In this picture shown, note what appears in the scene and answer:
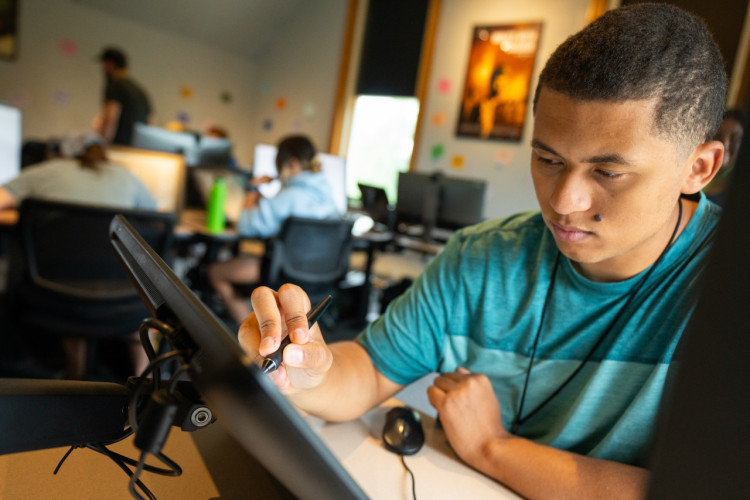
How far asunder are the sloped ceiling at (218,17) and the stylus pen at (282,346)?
20.7 feet

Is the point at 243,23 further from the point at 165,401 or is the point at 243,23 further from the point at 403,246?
the point at 165,401

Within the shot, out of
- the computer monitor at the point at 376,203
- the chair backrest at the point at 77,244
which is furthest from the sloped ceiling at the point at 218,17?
the chair backrest at the point at 77,244

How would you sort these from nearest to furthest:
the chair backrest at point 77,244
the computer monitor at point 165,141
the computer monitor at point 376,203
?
the chair backrest at point 77,244 → the computer monitor at point 165,141 → the computer monitor at point 376,203

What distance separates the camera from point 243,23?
6.38 metres

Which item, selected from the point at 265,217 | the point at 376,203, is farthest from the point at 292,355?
the point at 376,203

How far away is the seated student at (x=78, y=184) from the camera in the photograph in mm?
2018

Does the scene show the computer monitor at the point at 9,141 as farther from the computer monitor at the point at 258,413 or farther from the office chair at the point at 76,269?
the computer monitor at the point at 258,413

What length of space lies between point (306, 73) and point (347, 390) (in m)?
6.18

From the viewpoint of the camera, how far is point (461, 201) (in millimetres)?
3197

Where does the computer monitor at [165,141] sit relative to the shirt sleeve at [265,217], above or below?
above

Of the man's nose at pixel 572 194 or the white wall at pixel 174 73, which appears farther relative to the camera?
the white wall at pixel 174 73

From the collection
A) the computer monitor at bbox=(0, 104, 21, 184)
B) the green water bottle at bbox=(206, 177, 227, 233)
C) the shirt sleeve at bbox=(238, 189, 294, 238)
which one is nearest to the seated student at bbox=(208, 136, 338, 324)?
the shirt sleeve at bbox=(238, 189, 294, 238)

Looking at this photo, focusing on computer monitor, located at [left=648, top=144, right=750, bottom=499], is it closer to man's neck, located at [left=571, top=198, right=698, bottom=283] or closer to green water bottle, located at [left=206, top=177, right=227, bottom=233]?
man's neck, located at [left=571, top=198, right=698, bottom=283]

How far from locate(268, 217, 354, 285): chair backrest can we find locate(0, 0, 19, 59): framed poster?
4.82 meters
